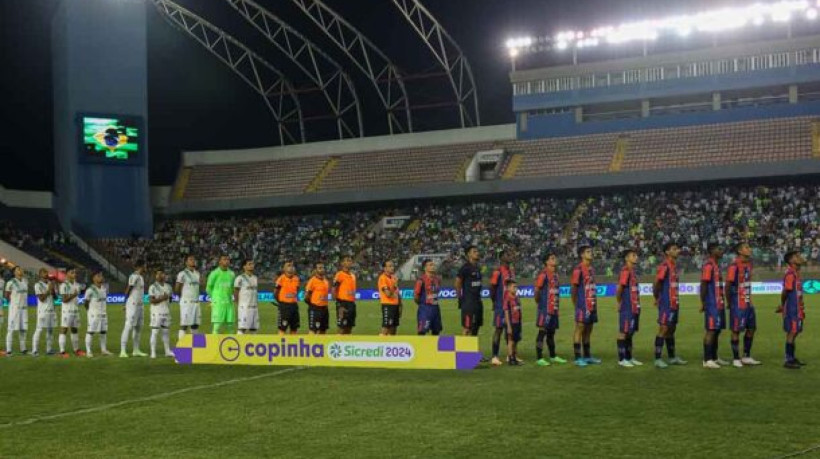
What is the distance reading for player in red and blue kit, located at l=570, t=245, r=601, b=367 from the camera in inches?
599

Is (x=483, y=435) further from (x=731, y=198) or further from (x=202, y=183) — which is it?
(x=202, y=183)

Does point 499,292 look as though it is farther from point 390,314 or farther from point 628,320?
point 390,314

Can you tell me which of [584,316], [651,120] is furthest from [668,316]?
[651,120]

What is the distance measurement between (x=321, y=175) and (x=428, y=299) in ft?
145

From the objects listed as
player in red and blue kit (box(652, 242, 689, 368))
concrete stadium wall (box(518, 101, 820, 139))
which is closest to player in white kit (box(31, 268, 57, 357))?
player in red and blue kit (box(652, 242, 689, 368))

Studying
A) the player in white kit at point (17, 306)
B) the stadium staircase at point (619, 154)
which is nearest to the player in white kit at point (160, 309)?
the player in white kit at point (17, 306)

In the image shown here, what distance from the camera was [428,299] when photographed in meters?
17.2

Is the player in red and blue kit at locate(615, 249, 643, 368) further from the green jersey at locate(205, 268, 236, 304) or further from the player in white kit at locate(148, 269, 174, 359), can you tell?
the player in white kit at locate(148, 269, 174, 359)

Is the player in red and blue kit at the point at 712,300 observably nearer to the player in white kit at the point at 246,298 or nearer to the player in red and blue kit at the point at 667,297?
the player in red and blue kit at the point at 667,297

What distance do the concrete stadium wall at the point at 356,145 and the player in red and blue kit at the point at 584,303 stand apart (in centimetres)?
4229

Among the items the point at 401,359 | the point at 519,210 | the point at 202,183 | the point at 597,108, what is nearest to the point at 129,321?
the point at 401,359

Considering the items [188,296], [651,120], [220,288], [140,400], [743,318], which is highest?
[651,120]

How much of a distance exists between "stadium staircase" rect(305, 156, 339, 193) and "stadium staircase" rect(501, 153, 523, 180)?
12883 mm

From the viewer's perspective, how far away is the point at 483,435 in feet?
31.3
